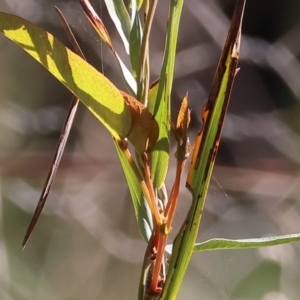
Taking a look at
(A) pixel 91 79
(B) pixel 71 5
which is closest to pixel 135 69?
(A) pixel 91 79

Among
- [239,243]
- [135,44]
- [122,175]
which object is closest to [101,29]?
[135,44]

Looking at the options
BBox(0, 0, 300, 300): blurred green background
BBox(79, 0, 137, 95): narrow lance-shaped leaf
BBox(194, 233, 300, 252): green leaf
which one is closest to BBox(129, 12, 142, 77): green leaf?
BBox(79, 0, 137, 95): narrow lance-shaped leaf

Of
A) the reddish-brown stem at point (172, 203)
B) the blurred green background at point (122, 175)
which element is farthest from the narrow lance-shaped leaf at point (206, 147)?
the blurred green background at point (122, 175)

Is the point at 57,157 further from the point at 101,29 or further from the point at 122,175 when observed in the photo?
the point at 122,175

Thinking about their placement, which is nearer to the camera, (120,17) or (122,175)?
(120,17)

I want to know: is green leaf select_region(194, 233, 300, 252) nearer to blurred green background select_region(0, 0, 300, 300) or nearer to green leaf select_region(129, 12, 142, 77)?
green leaf select_region(129, 12, 142, 77)
